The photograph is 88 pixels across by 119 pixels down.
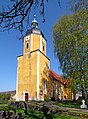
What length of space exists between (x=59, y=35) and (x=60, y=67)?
15.7 feet

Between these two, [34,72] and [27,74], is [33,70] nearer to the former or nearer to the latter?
[34,72]

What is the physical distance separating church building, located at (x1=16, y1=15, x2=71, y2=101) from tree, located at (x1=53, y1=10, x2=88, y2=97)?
10.4m

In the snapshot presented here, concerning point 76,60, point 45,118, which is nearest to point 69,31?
point 76,60

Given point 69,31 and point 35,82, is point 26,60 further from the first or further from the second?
point 69,31

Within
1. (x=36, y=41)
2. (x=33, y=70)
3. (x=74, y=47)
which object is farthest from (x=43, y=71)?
(x=74, y=47)

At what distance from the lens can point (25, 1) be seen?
3.50 meters

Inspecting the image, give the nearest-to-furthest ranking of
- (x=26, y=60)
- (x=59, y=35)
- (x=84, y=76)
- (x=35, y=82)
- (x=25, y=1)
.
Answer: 1. (x=25, y=1)
2. (x=84, y=76)
3. (x=59, y=35)
4. (x=35, y=82)
5. (x=26, y=60)

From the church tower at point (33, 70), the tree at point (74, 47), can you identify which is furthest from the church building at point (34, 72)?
the tree at point (74, 47)

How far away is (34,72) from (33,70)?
0.54 m

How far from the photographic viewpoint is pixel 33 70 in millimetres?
41469

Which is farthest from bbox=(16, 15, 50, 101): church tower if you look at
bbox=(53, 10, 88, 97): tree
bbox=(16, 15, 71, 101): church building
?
bbox=(53, 10, 88, 97): tree

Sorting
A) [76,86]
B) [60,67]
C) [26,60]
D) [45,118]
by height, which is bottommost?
[45,118]

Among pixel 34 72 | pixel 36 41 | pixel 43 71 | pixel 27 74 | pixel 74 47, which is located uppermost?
pixel 36 41

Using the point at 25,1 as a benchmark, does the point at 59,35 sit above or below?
above
